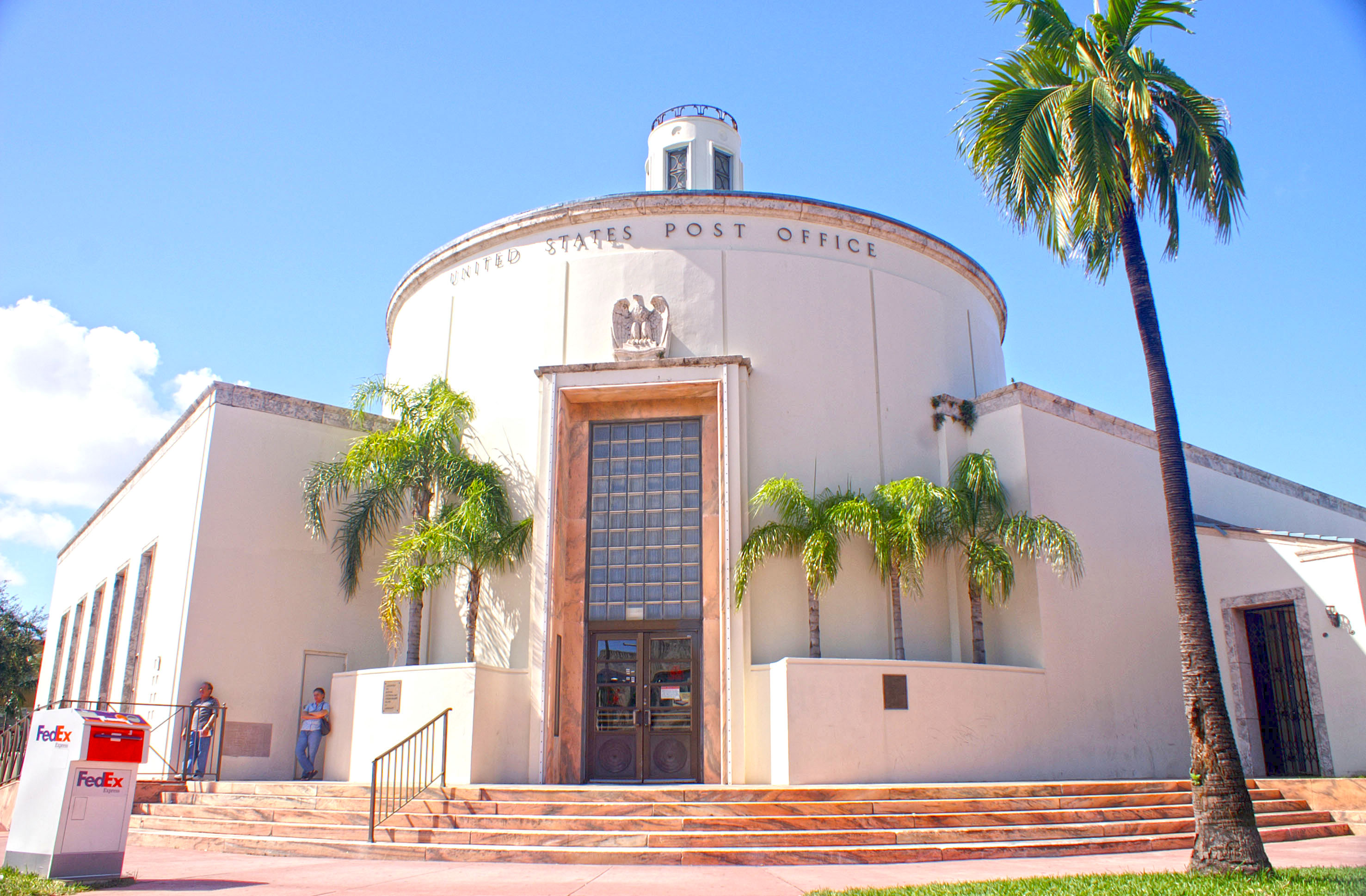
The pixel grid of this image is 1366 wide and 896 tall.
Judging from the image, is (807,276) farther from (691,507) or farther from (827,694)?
(827,694)

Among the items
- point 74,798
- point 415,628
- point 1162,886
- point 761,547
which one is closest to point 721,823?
point 1162,886

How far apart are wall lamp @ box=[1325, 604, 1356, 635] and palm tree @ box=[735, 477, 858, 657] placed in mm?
7621

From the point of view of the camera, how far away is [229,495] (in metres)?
17.3

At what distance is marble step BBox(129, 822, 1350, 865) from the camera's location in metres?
10.3

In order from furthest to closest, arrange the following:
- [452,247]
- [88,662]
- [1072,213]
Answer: [88,662] → [452,247] → [1072,213]

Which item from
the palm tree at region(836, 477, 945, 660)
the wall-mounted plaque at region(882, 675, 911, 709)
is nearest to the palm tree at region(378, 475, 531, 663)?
the palm tree at region(836, 477, 945, 660)

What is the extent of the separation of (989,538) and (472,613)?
337 inches

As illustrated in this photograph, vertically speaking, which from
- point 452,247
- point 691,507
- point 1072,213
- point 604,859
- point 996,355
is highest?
point 452,247

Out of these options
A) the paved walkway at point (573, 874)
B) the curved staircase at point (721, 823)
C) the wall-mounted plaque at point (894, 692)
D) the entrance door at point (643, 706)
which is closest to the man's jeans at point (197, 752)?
the curved staircase at point (721, 823)

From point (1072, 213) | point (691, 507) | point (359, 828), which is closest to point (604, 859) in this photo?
point (359, 828)

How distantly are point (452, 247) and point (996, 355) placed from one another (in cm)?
1123

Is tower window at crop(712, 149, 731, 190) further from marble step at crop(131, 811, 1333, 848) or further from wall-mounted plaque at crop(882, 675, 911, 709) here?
marble step at crop(131, 811, 1333, 848)

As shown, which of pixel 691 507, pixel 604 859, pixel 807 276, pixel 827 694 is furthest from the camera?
pixel 807 276

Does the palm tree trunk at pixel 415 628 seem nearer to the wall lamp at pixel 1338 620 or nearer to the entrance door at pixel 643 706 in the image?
the entrance door at pixel 643 706
